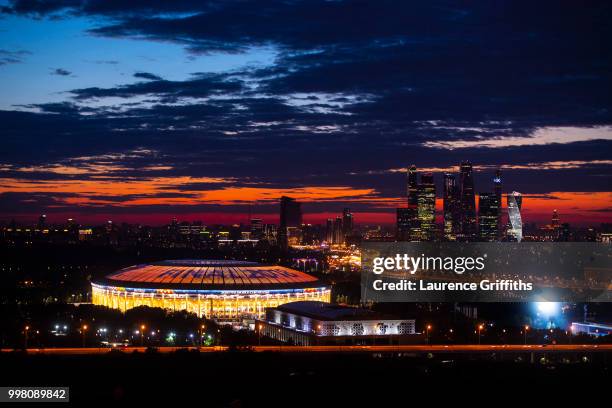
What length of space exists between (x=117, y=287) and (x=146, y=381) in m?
42.0

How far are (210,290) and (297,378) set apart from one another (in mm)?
36926

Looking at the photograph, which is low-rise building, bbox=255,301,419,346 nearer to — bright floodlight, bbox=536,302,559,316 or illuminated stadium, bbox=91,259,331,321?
illuminated stadium, bbox=91,259,331,321

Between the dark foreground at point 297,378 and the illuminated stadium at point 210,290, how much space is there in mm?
28196

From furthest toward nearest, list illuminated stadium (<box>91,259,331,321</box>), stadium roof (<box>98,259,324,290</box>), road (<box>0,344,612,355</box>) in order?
stadium roof (<box>98,259,324,290</box>), illuminated stadium (<box>91,259,331,321</box>), road (<box>0,344,612,355</box>)

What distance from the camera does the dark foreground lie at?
45.8 metres

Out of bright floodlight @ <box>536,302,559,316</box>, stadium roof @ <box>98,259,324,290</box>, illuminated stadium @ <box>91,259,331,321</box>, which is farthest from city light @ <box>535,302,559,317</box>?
stadium roof @ <box>98,259,324,290</box>

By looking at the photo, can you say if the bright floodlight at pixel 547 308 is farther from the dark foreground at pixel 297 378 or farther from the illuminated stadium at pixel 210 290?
the dark foreground at pixel 297 378

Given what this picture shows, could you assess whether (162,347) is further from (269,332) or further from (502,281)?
(502,281)

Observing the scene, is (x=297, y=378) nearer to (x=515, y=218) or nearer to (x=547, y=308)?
(x=547, y=308)

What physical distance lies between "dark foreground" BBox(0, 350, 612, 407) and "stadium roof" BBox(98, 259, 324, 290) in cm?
3006

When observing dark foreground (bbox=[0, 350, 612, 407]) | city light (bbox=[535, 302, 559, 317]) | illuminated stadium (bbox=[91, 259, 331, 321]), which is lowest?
city light (bbox=[535, 302, 559, 317])

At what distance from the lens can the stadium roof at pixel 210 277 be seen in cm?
8662

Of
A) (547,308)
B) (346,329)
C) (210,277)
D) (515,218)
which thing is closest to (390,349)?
(346,329)

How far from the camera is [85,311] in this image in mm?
79188
